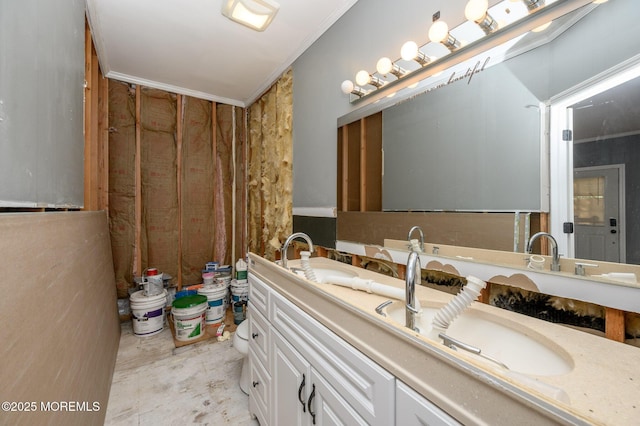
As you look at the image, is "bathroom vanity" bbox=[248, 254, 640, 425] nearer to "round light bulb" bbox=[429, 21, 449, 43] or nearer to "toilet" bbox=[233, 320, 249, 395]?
"toilet" bbox=[233, 320, 249, 395]

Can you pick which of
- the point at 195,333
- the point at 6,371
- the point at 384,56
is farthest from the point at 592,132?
the point at 195,333

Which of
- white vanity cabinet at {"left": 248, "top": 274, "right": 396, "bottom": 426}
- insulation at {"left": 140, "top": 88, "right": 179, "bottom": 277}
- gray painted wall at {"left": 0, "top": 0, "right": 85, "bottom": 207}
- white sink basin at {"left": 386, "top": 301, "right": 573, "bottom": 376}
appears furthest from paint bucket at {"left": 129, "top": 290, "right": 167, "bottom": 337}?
white sink basin at {"left": 386, "top": 301, "right": 573, "bottom": 376}

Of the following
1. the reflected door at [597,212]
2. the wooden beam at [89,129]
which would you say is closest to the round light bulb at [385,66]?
the reflected door at [597,212]

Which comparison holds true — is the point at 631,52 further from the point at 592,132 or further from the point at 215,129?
the point at 215,129

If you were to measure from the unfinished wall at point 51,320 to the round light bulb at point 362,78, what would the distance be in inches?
60.1

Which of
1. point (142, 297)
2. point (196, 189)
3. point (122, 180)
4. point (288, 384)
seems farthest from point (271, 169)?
point (288, 384)

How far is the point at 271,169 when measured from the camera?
264 cm

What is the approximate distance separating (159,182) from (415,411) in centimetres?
319

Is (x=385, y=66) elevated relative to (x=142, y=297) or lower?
elevated

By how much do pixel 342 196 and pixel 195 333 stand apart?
6.18 feet

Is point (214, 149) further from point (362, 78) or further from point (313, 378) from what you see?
point (313, 378)

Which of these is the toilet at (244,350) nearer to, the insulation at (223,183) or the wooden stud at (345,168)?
the wooden stud at (345,168)

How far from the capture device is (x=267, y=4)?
1.71m

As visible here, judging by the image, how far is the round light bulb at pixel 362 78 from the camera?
144cm
